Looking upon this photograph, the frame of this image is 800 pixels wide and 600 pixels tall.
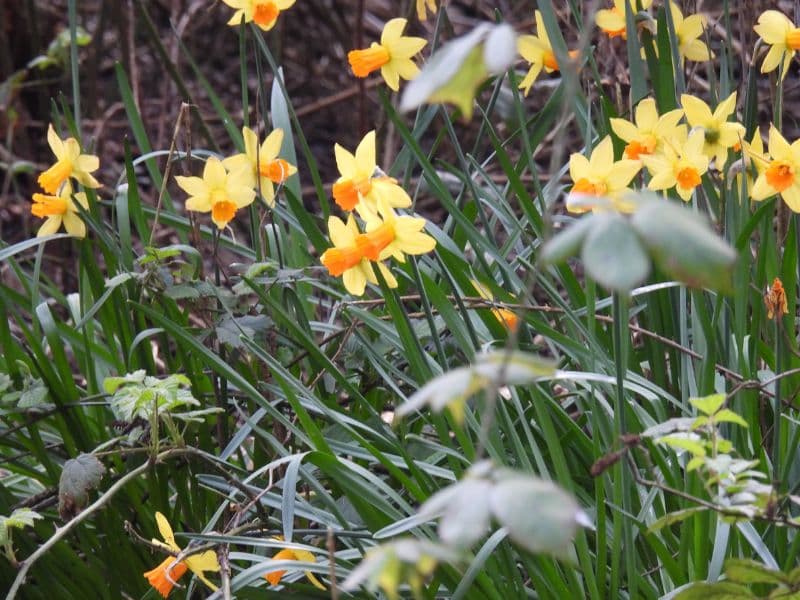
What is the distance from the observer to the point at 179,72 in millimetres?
4398

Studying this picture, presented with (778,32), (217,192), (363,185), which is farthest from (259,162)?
(778,32)

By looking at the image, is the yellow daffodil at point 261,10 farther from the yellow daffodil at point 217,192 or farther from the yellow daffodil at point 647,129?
the yellow daffodil at point 647,129

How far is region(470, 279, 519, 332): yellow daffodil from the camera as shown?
5.44 ft

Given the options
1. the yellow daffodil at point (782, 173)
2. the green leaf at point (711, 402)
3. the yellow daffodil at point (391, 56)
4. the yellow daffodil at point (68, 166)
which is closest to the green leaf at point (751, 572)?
the green leaf at point (711, 402)

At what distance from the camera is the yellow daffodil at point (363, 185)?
1.42 metres

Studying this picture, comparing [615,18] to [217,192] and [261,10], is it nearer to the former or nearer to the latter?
[261,10]

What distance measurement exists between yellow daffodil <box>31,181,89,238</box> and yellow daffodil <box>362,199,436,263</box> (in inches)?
28.0

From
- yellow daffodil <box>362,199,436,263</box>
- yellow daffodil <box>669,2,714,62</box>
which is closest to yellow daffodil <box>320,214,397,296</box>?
yellow daffodil <box>362,199,436,263</box>

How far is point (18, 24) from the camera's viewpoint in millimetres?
4555

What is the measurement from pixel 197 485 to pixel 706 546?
0.82 meters

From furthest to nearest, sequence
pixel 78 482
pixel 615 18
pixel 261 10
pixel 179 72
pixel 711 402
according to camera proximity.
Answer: pixel 179 72 → pixel 615 18 → pixel 261 10 → pixel 78 482 → pixel 711 402

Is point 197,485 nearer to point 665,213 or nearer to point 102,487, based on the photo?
point 102,487

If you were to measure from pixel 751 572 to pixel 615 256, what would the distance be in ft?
1.94

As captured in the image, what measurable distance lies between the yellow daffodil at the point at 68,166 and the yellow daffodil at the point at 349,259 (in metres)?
0.60
